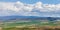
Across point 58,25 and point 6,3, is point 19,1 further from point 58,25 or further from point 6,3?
point 58,25

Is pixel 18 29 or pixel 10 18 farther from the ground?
pixel 10 18

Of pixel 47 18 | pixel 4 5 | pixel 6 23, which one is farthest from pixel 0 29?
pixel 47 18

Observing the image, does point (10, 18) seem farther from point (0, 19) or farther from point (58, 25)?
point (58, 25)

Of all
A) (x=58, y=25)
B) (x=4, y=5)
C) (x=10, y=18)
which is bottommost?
(x=58, y=25)

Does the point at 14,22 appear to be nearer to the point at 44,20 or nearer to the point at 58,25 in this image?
the point at 44,20

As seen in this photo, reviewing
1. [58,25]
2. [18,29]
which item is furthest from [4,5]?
[58,25]

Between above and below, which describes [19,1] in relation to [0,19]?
above

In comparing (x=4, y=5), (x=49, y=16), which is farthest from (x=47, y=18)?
(x=4, y=5)
